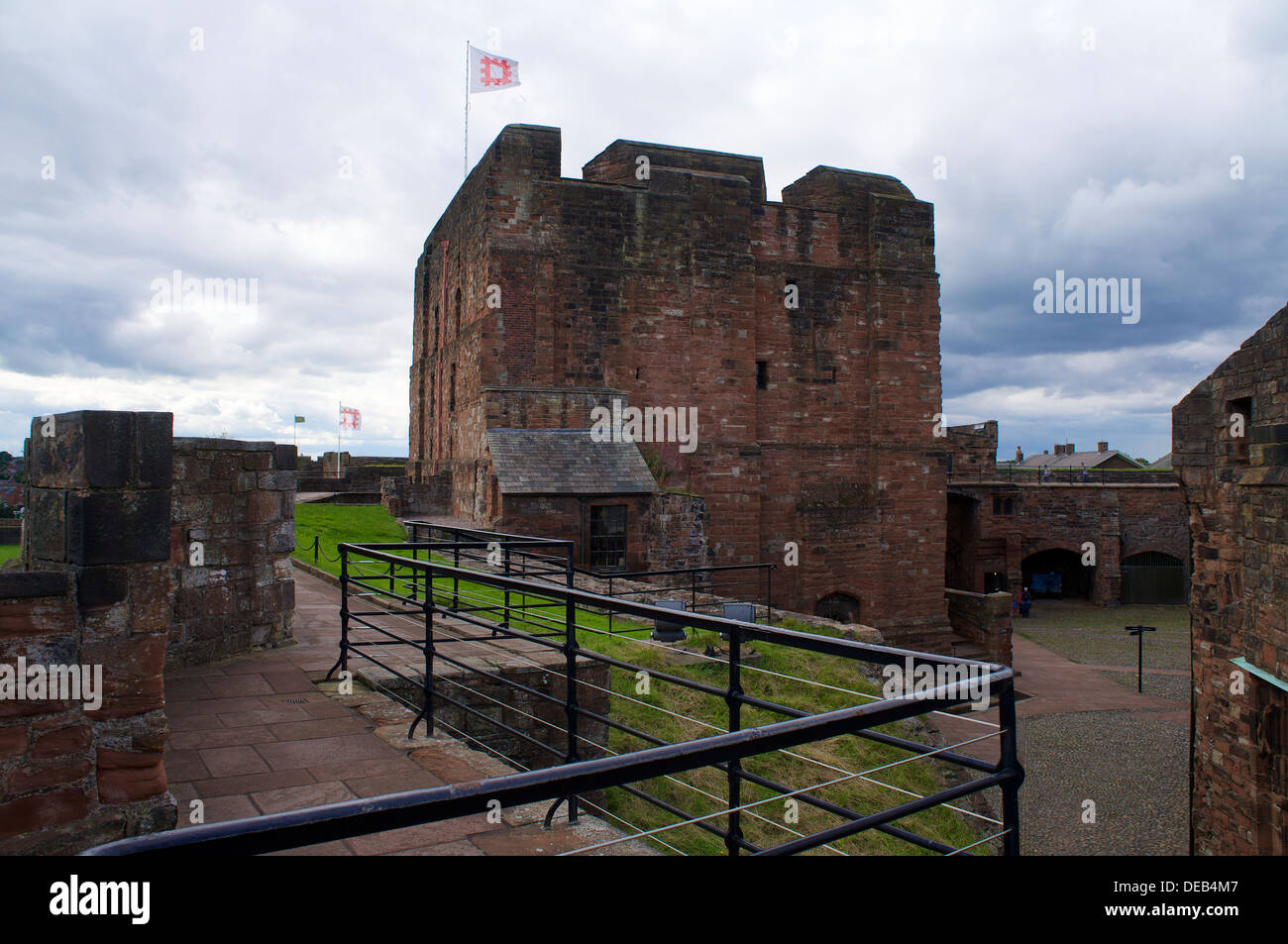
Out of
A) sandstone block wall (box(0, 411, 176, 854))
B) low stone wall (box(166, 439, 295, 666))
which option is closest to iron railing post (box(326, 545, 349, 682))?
low stone wall (box(166, 439, 295, 666))

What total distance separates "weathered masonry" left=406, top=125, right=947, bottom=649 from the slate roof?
54mm

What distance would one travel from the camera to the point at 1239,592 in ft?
28.4

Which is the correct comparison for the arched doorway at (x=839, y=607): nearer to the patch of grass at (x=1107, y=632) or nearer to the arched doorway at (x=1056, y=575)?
the patch of grass at (x=1107, y=632)

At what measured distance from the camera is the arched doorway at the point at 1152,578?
34.0 m

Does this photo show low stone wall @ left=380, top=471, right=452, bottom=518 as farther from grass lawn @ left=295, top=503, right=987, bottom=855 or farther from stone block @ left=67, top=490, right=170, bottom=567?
stone block @ left=67, top=490, right=170, bottom=567

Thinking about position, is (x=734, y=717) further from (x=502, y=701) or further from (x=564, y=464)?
(x=564, y=464)

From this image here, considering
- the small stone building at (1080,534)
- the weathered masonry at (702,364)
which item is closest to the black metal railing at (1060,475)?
the small stone building at (1080,534)

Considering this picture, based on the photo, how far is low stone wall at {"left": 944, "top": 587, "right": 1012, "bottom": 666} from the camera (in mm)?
23188

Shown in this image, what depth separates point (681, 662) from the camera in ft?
36.2

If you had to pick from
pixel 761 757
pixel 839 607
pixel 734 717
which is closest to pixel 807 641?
pixel 734 717

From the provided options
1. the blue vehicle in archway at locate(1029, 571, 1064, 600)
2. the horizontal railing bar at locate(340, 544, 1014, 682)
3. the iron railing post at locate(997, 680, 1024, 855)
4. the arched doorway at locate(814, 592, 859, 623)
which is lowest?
the blue vehicle in archway at locate(1029, 571, 1064, 600)

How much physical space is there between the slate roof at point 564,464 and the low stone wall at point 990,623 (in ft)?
36.9
